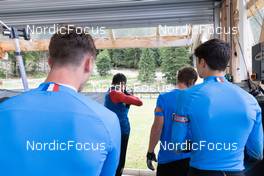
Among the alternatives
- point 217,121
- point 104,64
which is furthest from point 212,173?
point 104,64

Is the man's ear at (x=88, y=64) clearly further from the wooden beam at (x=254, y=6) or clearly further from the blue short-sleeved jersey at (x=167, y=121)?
the wooden beam at (x=254, y=6)

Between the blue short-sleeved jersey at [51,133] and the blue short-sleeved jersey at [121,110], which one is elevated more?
the blue short-sleeved jersey at [51,133]

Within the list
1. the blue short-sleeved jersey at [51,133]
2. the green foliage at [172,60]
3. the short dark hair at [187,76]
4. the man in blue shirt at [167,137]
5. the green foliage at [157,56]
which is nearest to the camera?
the blue short-sleeved jersey at [51,133]

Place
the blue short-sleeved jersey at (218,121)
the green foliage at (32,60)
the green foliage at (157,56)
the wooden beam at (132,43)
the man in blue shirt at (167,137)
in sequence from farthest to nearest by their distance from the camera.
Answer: the green foliage at (157,56)
the green foliage at (32,60)
the wooden beam at (132,43)
the man in blue shirt at (167,137)
the blue short-sleeved jersey at (218,121)

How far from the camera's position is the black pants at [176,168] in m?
2.30

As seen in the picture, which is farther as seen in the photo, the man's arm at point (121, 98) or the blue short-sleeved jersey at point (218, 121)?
the man's arm at point (121, 98)

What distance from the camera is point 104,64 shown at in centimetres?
579

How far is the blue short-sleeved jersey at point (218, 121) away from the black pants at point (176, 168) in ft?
2.55

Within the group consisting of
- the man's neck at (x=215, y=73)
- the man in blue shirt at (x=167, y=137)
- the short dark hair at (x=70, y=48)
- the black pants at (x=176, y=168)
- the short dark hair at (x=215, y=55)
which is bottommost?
the black pants at (x=176, y=168)

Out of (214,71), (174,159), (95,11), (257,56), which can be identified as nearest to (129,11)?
(95,11)

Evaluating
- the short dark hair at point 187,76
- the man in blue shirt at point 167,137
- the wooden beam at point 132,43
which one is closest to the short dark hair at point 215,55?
the man in blue shirt at point 167,137

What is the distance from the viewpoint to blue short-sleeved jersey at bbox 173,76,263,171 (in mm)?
1475

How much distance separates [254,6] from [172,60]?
2.67m

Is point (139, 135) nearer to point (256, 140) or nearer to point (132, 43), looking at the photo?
point (132, 43)
